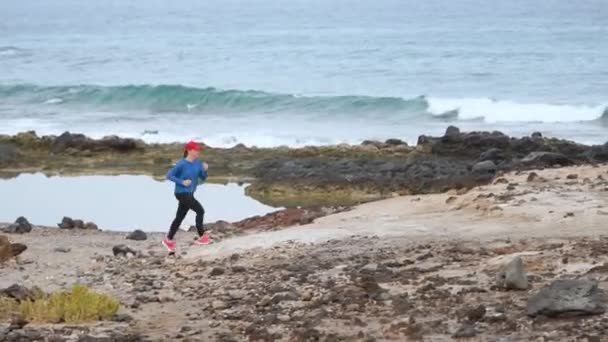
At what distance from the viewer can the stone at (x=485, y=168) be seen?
2328 cm

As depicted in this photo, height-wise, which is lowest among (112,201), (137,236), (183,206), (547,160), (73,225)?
(137,236)

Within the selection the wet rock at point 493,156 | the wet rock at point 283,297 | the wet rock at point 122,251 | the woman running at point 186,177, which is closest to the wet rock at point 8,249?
the wet rock at point 122,251

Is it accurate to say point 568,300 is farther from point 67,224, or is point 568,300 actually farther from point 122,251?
point 67,224

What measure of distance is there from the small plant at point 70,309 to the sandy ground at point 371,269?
254 mm

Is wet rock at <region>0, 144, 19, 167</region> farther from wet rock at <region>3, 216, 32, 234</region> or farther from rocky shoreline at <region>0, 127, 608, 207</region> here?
wet rock at <region>3, 216, 32, 234</region>

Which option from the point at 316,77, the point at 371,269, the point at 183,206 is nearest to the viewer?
the point at 371,269

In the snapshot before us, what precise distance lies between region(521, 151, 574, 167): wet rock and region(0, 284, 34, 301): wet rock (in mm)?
12477

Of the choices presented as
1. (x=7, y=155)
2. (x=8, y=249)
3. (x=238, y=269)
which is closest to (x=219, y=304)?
(x=238, y=269)

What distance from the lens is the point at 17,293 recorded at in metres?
12.0

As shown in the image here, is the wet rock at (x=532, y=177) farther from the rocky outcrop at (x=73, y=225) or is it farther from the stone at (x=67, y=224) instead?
the stone at (x=67, y=224)

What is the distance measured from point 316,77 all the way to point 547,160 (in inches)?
1341

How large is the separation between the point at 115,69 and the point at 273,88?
15.4 meters

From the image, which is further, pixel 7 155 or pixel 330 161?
pixel 7 155

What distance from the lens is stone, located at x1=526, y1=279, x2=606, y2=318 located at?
30.6 ft
